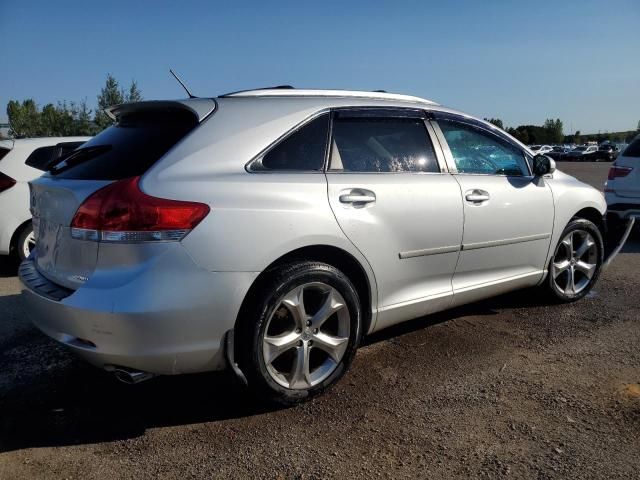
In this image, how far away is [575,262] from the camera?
15.6 feet

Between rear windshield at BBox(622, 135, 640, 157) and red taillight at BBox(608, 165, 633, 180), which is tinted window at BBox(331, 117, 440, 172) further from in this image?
rear windshield at BBox(622, 135, 640, 157)

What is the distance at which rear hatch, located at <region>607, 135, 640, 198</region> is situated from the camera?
745 cm

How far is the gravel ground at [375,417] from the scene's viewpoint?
2461mm

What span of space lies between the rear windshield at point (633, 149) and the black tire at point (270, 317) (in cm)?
638

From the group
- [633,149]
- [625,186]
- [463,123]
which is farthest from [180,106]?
[633,149]

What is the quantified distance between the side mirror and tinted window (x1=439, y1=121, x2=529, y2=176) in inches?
2.8

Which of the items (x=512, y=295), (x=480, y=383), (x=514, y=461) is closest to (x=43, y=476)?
(x=514, y=461)

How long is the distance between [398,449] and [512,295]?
286 centimetres

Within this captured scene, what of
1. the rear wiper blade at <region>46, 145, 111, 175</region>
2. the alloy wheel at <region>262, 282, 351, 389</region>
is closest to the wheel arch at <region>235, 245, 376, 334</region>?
the alloy wheel at <region>262, 282, 351, 389</region>

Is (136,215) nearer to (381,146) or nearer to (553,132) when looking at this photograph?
(381,146)

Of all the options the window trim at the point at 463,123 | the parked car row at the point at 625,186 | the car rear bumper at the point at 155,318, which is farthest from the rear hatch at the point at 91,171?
the parked car row at the point at 625,186

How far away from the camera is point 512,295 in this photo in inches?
199

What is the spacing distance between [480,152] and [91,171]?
264cm

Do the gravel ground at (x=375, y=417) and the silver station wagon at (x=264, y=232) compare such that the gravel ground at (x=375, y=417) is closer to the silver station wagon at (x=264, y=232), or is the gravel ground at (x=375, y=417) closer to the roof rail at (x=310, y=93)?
the silver station wagon at (x=264, y=232)
